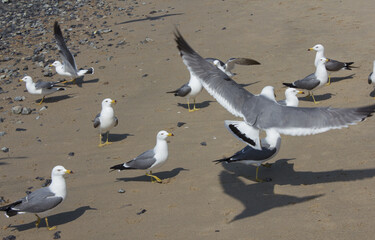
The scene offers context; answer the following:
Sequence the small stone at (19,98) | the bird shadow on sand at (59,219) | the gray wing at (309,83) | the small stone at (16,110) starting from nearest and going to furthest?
the bird shadow on sand at (59,219)
the gray wing at (309,83)
the small stone at (16,110)
the small stone at (19,98)

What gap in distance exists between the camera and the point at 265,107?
6.74 m

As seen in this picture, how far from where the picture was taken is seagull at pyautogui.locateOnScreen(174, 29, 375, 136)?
6113 mm

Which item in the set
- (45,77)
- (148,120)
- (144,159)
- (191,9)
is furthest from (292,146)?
(191,9)

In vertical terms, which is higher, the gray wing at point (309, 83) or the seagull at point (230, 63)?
the seagull at point (230, 63)

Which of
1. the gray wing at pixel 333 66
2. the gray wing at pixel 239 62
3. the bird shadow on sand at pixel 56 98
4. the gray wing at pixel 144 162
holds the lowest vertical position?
the bird shadow on sand at pixel 56 98

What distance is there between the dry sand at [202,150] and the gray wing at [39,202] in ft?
1.07

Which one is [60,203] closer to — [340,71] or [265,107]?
[265,107]

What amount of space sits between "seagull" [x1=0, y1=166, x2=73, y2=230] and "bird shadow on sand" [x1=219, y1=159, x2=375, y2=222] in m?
2.23

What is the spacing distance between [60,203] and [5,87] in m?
7.21

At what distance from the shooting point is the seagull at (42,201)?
625 centimetres

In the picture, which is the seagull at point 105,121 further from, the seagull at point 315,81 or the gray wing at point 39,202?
the seagull at point 315,81

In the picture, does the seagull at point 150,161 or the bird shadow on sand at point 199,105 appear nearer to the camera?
the seagull at point 150,161

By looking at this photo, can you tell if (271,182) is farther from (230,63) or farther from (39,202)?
(230,63)

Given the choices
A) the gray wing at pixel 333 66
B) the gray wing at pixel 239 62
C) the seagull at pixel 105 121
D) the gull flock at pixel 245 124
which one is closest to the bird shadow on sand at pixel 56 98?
the seagull at pixel 105 121
